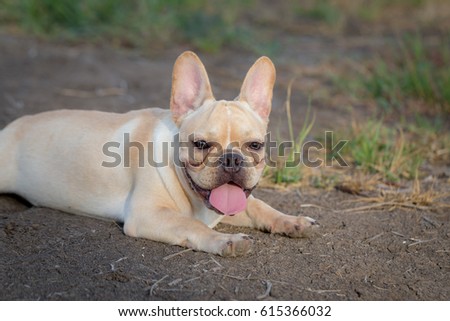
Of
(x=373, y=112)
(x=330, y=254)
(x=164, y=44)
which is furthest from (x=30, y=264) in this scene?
(x=164, y=44)

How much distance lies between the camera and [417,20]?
35.8 ft

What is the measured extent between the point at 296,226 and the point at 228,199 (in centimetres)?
52

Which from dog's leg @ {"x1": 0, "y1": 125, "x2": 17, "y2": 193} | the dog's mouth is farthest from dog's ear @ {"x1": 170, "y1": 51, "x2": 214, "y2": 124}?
dog's leg @ {"x1": 0, "y1": 125, "x2": 17, "y2": 193}

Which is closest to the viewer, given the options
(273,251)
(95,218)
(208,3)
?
(273,251)

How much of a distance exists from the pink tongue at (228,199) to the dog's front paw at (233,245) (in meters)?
0.14

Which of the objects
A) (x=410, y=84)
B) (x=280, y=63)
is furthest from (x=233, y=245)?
(x=280, y=63)

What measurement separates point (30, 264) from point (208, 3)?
A: 288 inches

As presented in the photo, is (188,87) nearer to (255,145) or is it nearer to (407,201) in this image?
(255,145)

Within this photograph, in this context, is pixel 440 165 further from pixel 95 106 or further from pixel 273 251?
pixel 95 106

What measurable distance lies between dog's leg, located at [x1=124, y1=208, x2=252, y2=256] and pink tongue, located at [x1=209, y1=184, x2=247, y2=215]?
138 millimetres

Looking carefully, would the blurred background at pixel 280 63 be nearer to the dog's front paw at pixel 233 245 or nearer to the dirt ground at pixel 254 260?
the dirt ground at pixel 254 260
